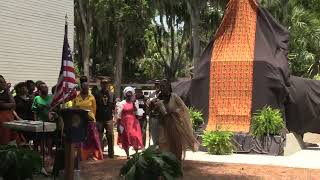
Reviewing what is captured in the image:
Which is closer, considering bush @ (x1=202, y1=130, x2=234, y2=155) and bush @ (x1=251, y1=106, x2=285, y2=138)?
bush @ (x1=202, y1=130, x2=234, y2=155)

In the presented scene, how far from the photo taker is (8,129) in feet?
30.7

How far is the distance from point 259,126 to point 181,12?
26221mm

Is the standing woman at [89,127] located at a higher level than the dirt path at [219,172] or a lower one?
higher

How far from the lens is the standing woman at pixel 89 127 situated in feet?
36.6

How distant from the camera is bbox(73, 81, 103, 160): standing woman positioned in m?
11.2

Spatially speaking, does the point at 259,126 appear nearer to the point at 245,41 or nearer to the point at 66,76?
the point at 245,41

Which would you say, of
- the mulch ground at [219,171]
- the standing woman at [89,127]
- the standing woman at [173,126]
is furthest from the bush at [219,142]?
the standing woman at [173,126]

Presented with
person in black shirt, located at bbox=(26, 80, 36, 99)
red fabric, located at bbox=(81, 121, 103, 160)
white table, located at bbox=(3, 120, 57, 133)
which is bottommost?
red fabric, located at bbox=(81, 121, 103, 160)

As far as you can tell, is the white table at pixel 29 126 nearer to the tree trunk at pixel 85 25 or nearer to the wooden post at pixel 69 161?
the wooden post at pixel 69 161

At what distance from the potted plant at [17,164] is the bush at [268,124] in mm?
8058

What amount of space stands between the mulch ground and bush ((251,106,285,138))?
2.46 m

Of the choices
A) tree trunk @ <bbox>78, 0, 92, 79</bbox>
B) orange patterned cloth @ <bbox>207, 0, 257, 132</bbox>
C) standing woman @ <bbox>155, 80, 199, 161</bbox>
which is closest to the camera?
standing woman @ <bbox>155, 80, 199, 161</bbox>

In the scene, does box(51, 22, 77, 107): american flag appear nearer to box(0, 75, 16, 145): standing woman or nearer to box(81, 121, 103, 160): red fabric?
box(0, 75, 16, 145): standing woman

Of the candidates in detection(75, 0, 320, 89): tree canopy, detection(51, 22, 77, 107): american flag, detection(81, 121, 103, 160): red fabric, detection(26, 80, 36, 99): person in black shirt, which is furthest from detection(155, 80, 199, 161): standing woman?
detection(75, 0, 320, 89): tree canopy
